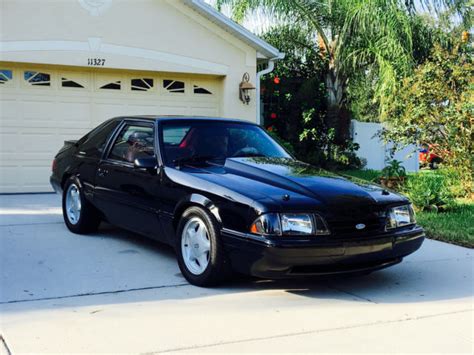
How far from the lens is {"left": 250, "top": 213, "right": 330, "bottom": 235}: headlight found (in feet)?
14.3

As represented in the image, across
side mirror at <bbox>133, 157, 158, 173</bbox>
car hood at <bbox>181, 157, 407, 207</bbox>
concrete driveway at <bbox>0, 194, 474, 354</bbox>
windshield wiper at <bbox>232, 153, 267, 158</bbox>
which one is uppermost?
windshield wiper at <bbox>232, 153, 267, 158</bbox>

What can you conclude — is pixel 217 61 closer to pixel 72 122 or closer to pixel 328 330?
pixel 72 122

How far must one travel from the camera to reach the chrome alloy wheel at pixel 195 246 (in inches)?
190

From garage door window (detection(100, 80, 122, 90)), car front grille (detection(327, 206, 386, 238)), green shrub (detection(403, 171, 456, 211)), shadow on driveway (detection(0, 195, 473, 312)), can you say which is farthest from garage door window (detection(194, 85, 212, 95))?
car front grille (detection(327, 206, 386, 238))

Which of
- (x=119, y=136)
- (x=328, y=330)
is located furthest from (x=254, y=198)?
(x=119, y=136)

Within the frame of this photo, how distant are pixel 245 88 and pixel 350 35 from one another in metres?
3.66

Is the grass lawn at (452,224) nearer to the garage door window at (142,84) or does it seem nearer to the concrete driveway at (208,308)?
the concrete driveway at (208,308)

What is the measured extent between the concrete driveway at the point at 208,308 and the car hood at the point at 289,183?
0.81 metres

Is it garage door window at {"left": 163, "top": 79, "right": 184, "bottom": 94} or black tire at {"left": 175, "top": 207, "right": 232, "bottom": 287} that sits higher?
garage door window at {"left": 163, "top": 79, "right": 184, "bottom": 94}

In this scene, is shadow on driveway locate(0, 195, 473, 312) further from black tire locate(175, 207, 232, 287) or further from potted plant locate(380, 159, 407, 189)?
potted plant locate(380, 159, 407, 189)

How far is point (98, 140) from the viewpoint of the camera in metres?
6.78

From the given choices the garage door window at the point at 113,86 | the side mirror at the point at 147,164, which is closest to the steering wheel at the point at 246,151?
the side mirror at the point at 147,164

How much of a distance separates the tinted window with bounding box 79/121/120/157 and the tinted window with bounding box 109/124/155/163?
0.26 m

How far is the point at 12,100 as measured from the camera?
1082 centimetres
